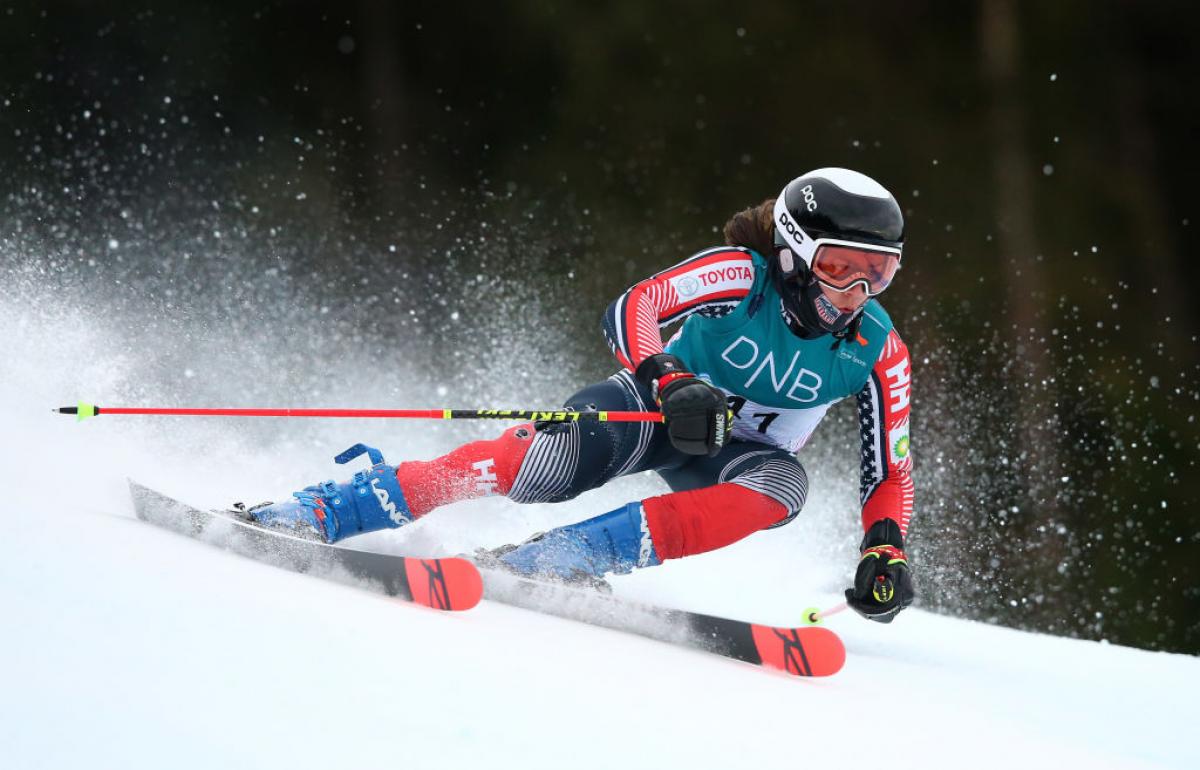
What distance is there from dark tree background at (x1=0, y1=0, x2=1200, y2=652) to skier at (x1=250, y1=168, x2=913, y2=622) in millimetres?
4845

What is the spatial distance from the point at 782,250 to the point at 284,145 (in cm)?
806

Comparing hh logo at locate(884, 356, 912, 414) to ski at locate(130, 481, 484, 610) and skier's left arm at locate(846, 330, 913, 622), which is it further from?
ski at locate(130, 481, 484, 610)

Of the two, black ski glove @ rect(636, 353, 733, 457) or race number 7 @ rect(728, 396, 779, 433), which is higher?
black ski glove @ rect(636, 353, 733, 457)

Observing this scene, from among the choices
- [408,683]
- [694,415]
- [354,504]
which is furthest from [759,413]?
[408,683]

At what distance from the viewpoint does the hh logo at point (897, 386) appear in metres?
2.57

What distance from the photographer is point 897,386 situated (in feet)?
8.47

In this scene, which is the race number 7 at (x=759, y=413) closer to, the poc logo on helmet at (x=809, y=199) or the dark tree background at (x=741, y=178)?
the poc logo on helmet at (x=809, y=199)

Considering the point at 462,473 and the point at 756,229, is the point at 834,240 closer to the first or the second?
the point at 756,229

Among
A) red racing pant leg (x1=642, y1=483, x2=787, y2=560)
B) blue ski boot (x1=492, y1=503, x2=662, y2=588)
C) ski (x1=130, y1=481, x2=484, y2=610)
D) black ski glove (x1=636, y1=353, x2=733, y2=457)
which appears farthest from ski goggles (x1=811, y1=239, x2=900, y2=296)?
ski (x1=130, y1=481, x2=484, y2=610)

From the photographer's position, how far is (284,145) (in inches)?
382

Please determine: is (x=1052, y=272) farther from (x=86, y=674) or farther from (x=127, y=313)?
(x=86, y=674)

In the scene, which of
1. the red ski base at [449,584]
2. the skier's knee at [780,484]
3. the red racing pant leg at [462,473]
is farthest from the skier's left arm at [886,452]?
the red ski base at [449,584]

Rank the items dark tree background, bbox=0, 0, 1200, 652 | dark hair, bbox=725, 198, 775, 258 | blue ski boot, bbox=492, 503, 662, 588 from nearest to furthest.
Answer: blue ski boot, bbox=492, 503, 662, 588 < dark hair, bbox=725, 198, 775, 258 < dark tree background, bbox=0, 0, 1200, 652

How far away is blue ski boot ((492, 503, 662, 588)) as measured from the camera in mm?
2285
